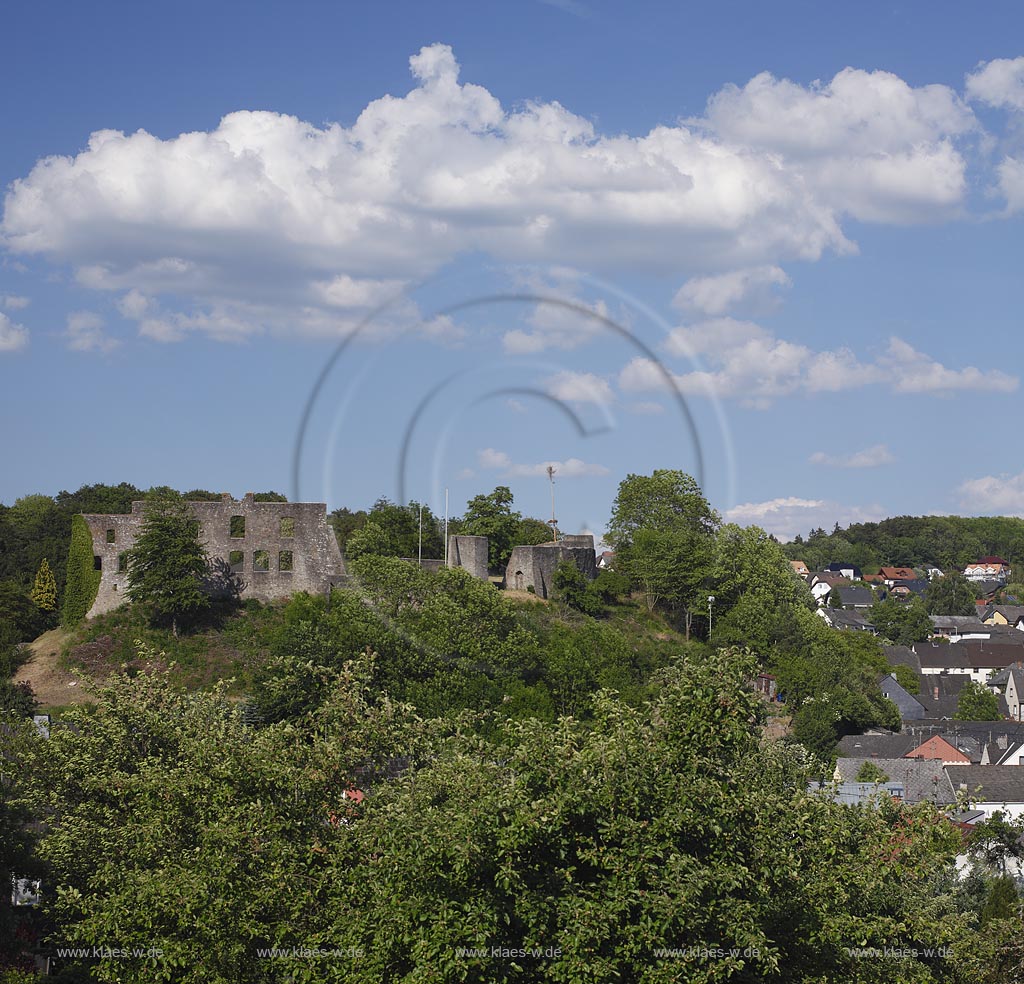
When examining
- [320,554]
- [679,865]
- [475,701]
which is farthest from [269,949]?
[320,554]

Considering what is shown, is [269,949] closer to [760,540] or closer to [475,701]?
[475,701]

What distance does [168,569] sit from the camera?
5706cm

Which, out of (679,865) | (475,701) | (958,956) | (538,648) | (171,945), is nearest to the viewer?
(679,865)

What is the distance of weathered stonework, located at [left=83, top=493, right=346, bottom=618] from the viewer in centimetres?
5909

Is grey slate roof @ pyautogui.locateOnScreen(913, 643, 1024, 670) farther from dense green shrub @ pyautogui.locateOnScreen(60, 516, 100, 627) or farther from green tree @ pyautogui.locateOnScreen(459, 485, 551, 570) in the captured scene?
dense green shrub @ pyautogui.locateOnScreen(60, 516, 100, 627)

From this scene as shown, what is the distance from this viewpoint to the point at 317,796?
2066cm

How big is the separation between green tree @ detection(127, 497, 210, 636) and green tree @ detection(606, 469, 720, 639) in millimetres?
26387

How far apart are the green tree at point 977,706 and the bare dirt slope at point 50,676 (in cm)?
6260

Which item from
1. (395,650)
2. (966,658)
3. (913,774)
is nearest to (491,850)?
(395,650)

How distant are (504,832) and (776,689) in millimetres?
54715

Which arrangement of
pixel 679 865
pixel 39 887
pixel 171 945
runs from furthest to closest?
pixel 39 887
pixel 171 945
pixel 679 865

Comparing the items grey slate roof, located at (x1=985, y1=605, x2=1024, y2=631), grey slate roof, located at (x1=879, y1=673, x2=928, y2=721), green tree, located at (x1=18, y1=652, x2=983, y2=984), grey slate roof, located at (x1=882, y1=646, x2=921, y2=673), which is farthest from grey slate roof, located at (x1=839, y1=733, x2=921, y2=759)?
grey slate roof, located at (x1=985, y1=605, x2=1024, y2=631)


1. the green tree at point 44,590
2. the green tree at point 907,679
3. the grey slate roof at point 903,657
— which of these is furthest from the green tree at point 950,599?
the green tree at point 44,590

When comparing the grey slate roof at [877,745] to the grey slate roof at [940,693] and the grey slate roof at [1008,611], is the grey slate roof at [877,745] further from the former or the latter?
the grey slate roof at [1008,611]
